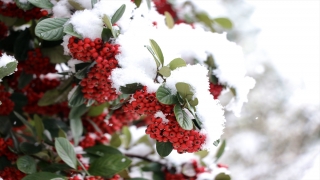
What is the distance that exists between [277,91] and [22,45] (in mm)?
3402

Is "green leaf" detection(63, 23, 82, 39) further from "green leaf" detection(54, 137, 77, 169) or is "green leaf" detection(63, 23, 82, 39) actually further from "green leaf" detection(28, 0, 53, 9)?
"green leaf" detection(54, 137, 77, 169)

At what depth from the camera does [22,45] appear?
130cm

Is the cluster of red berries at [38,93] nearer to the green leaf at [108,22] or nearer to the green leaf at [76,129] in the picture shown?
the green leaf at [76,129]

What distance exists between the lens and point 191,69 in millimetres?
933

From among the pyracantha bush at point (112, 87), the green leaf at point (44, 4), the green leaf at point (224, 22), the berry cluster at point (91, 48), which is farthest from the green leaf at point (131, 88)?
the green leaf at point (224, 22)

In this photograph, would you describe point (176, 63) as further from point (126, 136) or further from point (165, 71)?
point (126, 136)

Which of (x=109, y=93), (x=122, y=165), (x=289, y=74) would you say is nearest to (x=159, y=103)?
(x=109, y=93)

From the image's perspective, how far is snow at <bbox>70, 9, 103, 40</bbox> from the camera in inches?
38.6

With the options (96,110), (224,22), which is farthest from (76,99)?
(224,22)

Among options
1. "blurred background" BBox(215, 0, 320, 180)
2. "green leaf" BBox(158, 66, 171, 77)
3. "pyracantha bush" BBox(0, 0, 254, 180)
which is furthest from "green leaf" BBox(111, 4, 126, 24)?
"blurred background" BBox(215, 0, 320, 180)

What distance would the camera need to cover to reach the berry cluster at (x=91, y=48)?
958 millimetres

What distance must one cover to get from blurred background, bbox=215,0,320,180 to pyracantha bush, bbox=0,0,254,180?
1898 mm

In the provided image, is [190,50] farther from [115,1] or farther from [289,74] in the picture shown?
[289,74]

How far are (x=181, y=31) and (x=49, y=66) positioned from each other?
51cm
